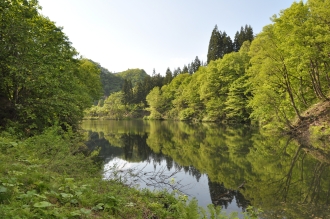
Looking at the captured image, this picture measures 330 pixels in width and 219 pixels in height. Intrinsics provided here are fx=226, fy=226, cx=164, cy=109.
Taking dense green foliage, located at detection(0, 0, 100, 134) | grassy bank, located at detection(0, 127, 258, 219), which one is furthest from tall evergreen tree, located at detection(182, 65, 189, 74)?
grassy bank, located at detection(0, 127, 258, 219)

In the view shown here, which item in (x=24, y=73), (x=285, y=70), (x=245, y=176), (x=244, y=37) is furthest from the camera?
(x=244, y=37)

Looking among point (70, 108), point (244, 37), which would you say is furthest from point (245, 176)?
point (244, 37)

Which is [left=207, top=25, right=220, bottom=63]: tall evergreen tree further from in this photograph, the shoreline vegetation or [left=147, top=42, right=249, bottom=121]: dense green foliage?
the shoreline vegetation

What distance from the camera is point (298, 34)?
18438mm

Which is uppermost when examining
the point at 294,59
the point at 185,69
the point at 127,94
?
the point at 185,69

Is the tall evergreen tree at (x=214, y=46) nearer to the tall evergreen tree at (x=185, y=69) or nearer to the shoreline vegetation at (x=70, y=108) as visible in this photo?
the tall evergreen tree at (x=185, y=69)

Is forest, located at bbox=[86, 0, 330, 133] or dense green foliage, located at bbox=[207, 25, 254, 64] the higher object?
dense green foliage, located at bbox=[207, 25, 254, 64]

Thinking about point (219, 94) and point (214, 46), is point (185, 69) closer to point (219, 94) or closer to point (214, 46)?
point (214, 46)

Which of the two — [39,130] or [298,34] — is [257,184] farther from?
[298,34]

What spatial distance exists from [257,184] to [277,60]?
1742 cm

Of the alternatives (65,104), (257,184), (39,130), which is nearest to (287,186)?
(257,184)

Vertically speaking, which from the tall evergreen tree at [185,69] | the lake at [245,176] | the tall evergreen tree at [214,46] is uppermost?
the tall evergreen tree at [214,46]

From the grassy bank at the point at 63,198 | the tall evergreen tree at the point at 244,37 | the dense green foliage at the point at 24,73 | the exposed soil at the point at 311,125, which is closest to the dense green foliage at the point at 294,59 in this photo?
the exposed soil at the point at 311,125

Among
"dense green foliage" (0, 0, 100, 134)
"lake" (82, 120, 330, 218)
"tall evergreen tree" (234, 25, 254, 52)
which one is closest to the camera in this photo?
"lake" (82, 120, 330, 218)
